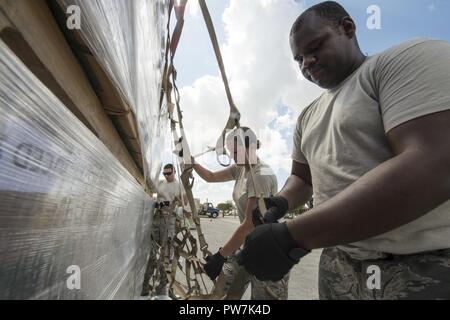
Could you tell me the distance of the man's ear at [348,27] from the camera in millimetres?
1042

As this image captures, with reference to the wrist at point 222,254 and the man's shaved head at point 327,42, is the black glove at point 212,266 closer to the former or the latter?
the wrist at point 222,254

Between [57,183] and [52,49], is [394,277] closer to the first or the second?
[57,183]

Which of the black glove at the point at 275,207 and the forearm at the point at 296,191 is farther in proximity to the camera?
the forearm at the point at 296,191

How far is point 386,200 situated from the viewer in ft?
1.90

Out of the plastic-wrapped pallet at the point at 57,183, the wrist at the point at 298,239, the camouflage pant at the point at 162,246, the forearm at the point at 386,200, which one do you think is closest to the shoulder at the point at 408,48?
the forearm at the point at 386,200

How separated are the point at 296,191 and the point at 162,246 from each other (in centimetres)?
137

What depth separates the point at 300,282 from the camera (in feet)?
14.0

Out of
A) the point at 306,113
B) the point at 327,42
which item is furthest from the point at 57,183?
the point at 306,113

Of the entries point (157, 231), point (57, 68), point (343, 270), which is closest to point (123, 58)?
point (57, 68)

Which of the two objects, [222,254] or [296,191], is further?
[222,254]

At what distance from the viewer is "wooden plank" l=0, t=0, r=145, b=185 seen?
47 centimetres

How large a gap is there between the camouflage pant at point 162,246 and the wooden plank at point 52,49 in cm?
137

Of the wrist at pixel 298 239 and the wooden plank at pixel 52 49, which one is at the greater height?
the wooden plank at pixel 52 49
